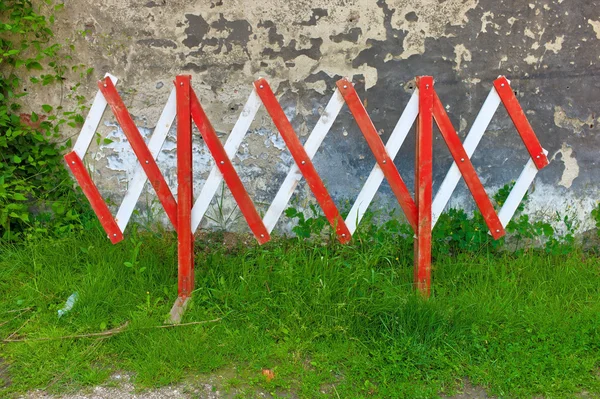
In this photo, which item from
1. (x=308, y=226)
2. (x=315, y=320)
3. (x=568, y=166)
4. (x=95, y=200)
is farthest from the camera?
(x=568, y=166)

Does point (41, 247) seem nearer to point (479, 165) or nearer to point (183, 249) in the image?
point (183, 249)

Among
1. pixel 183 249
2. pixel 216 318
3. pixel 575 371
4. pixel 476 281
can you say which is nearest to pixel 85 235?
pixel 183 249

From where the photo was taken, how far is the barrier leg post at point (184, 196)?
320 cm

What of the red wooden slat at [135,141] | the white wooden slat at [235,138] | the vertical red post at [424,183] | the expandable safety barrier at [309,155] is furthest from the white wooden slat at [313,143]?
the red wooden slat at [135,141]

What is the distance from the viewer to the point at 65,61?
406 centimetres

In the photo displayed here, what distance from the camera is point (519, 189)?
332 centimetres

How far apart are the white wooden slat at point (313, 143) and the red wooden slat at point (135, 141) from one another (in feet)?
1.87

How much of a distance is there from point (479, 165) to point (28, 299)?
2.94 m

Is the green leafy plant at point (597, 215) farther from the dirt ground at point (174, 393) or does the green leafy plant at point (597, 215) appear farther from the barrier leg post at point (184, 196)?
the barrier leg post at point (184, 196)

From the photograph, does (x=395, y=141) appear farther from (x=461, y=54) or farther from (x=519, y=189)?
(x=461, y=54)

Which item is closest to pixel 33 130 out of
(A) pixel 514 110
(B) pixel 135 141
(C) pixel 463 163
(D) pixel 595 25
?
(B) pixel 135 141

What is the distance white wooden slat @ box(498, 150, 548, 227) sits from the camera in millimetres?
3285

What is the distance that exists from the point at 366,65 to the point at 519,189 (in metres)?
1.27

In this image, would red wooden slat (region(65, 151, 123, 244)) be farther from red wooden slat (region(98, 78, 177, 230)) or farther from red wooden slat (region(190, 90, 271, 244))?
red wooden slat (region(190, 90, 271, 244))
